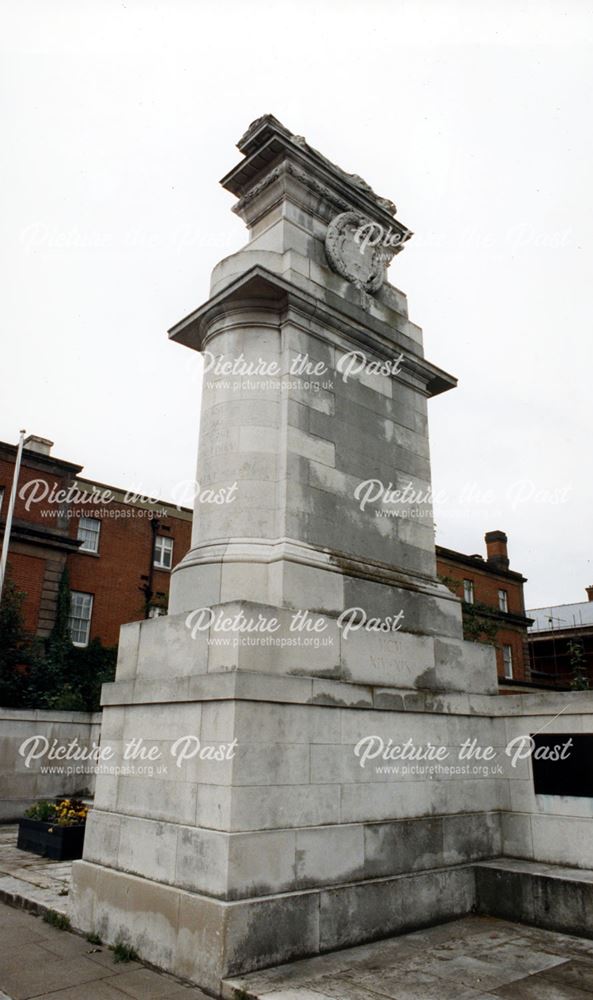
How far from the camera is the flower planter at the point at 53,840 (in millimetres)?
12086

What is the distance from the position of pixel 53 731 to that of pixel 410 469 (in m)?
12.8

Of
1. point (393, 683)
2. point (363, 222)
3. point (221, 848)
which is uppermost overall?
point (363, 222)

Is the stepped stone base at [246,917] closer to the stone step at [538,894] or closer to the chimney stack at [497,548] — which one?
the stone step at [538,894]

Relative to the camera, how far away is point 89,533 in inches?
1329

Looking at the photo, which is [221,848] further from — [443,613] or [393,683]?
A: [443,613]

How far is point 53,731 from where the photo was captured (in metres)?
18.1

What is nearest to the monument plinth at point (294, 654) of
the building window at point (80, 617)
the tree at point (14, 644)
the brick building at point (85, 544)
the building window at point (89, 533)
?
the tree at point (14, 644)

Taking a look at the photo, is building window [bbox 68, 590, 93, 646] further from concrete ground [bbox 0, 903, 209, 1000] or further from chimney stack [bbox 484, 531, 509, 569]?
chimney stack [bbox 484, 531, 509, 569]

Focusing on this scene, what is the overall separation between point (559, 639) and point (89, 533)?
120 ft

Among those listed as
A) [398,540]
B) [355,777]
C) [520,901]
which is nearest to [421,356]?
[398,540]

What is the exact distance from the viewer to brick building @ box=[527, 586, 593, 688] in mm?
51062

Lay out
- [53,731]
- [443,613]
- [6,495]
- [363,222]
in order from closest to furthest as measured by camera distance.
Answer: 1. [443,613]
2. [363,222]
3. [53,731]
4. [6,495]

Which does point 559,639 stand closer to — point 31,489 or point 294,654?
point 31,489

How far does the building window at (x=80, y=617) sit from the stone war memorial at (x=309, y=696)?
79.0 feet
